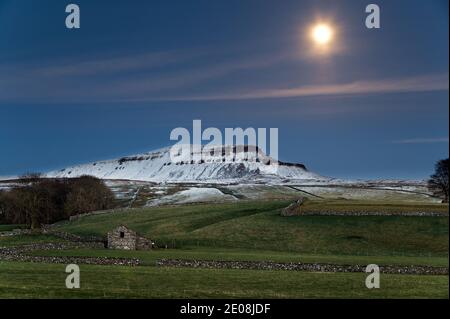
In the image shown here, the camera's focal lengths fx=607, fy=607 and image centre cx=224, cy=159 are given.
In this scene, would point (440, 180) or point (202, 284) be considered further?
point (440, 180)

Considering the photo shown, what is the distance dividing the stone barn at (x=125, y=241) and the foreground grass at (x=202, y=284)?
22534 millimetres

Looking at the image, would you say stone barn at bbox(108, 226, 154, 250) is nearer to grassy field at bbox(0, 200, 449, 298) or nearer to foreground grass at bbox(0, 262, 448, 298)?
grassy field at bbox(0, 200, 449, 298)

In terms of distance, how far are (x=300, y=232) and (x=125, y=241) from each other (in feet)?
65.5

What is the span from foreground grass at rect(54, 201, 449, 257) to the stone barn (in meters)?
3.40

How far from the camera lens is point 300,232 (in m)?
68.9

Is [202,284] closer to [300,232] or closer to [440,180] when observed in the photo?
[300,232]

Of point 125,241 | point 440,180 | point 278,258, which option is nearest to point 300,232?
point 125,241

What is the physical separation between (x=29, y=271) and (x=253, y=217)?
4792 cm

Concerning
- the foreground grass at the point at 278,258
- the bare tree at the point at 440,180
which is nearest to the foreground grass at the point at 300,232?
the foreground grass at the point at 278,258

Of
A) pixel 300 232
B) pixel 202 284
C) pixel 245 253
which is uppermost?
pixel 300 232

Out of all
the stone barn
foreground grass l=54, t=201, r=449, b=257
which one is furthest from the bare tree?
the stone barn

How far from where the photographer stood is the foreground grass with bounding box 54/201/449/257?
6116 centimetres
